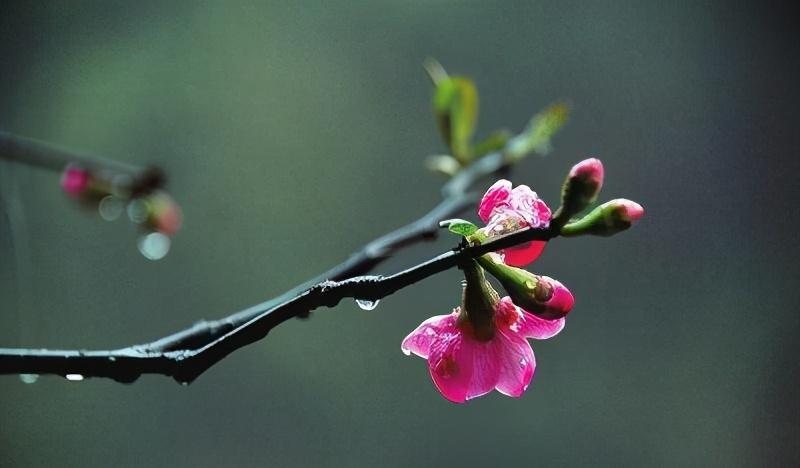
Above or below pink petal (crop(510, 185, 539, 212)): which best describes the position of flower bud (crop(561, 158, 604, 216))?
below

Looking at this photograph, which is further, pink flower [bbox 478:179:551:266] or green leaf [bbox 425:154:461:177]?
green leaf [bbox 425:154:461:177]

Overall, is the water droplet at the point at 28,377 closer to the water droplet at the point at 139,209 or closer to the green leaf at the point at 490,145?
the water droplet at the point at 139,209

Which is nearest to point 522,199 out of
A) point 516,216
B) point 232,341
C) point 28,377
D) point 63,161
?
point 516,216

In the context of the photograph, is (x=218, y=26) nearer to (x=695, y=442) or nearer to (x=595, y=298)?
(x=595, y=298)

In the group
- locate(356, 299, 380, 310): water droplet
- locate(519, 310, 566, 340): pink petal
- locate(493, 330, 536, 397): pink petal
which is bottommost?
locate(493, 330, 536, 397): pink petal

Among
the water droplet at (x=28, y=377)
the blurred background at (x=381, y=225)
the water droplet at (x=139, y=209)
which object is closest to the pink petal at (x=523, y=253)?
the water droplet at (x=28, y=377)

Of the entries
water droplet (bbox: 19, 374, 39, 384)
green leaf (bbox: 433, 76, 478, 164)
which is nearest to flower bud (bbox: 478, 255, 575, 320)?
water droplet (bbox: 19, 374, 39, 384)

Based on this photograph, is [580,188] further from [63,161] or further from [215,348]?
A: [63,161]

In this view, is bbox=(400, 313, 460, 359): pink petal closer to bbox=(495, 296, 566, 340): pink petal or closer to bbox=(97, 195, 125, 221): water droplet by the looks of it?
bbox=(495, 296, 566, 340): pink petal
